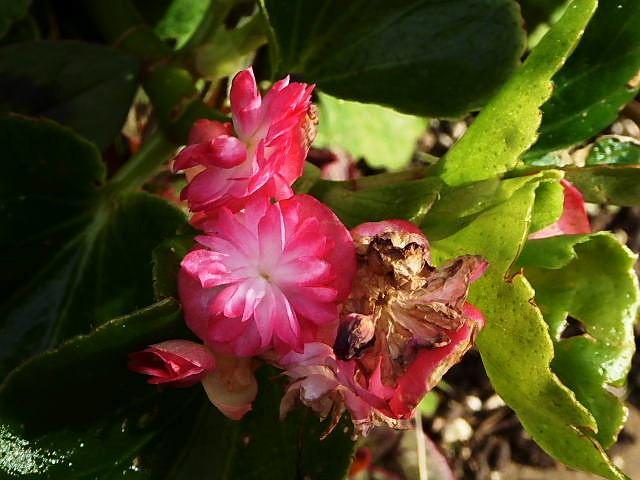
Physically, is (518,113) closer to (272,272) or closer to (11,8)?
(272,272)

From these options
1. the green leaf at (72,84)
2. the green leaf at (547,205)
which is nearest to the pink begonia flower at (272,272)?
the green leaf at (547,205)

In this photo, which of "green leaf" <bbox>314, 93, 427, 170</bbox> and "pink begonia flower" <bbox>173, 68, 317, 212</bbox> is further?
"green leaf" <bbox>314, 93, 427, 170</bbox>

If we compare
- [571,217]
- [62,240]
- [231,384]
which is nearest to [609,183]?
[571,217]

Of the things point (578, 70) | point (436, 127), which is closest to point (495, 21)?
point (578, 70)

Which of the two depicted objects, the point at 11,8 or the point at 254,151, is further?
the point at 11,8

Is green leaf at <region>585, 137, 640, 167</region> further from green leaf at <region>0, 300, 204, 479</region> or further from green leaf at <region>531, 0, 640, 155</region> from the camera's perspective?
green leaf at <region>0, 300, 204, 479</region>

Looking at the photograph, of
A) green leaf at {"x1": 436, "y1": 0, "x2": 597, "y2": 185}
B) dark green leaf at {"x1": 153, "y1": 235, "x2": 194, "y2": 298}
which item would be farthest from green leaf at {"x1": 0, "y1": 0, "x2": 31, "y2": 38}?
green leaf at {"x1": 436, "y1": 0, "x2": 597, "y2": 185}
